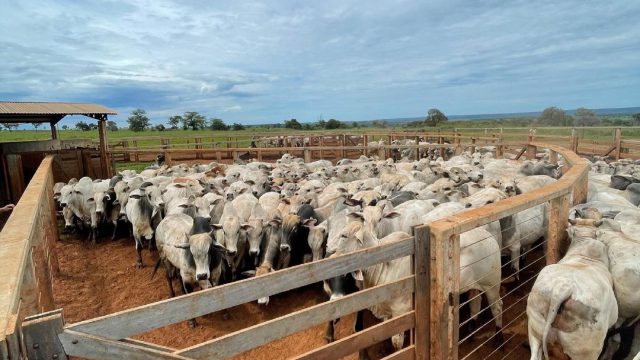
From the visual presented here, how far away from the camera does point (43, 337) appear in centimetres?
182

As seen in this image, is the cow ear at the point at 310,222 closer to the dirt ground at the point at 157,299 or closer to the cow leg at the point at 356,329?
the dirt ground at the point at 157,299

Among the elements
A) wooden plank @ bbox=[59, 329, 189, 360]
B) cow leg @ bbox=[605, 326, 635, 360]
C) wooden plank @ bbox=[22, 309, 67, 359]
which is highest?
wooden plank @ bbox=[22, 309, 67, 359]

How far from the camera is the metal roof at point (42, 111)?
15078 mm

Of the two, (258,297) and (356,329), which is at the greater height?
(258,297)

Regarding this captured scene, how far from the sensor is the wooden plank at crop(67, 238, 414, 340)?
207 centimetres

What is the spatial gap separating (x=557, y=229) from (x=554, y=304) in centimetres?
159

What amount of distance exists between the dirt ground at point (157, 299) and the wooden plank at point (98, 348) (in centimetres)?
376

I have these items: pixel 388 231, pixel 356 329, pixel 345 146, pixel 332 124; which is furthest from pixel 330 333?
pixel 332 124

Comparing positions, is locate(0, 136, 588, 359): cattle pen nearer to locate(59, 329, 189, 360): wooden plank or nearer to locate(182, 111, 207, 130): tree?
locate(59, 329, 189, 360): wooden plank

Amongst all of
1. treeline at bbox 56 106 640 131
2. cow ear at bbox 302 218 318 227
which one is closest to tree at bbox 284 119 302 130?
treeline at bbox 56 106 640 131

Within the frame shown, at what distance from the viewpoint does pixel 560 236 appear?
4910 millimetres

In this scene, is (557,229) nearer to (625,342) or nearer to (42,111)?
(625,342)

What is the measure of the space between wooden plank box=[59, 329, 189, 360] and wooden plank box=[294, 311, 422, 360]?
4.29 feet

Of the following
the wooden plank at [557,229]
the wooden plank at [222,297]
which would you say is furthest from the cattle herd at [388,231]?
the wooden plank at [222,297]
